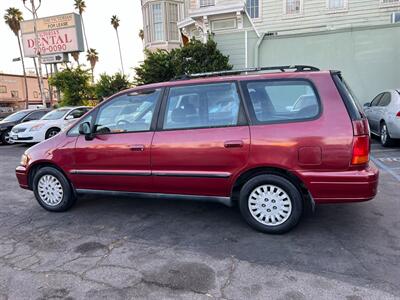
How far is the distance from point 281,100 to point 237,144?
0.67 metres

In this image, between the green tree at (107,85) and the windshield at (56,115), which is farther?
the green tree at (107,85)

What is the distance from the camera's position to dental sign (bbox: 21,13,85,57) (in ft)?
72.3

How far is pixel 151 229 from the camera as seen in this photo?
401 centimetres

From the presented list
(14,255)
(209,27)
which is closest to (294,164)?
(14,255)

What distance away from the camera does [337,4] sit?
1449 cm

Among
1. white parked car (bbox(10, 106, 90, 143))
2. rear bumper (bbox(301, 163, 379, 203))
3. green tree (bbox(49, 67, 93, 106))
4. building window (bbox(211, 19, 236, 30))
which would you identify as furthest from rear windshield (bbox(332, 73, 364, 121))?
green tree (bbox(49, 67, 93, 106))

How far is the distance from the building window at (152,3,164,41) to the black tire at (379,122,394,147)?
15588 mm

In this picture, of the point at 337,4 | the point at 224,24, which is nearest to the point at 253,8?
the point at 224,24

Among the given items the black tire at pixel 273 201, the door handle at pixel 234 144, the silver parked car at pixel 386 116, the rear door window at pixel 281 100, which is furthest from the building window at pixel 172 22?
the black tire at pixel 273 201

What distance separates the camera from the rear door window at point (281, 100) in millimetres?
3479

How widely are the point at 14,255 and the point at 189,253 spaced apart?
184 centimetres

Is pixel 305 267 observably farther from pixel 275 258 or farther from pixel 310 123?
pixel 310 123

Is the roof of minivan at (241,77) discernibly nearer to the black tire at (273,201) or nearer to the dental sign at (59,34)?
the black tire at (273,201)

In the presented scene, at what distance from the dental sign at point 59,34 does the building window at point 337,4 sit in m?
15.4
